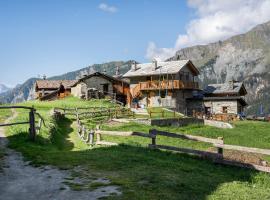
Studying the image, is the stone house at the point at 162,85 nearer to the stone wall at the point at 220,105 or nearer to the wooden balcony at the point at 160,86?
the wooden balcony at the point at 160,86

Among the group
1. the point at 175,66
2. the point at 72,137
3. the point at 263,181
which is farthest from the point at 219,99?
the point at 263,181

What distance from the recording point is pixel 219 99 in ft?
235

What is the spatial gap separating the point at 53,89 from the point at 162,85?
42539mm

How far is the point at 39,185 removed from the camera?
11.1m

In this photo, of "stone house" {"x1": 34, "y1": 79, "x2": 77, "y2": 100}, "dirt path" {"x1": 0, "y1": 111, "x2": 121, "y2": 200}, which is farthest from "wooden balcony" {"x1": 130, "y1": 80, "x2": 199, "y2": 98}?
"dirt path" {"x1": 0, "y1": 111, "x2": 121, "y2": 200}

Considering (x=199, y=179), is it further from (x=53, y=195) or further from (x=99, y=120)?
(x=99, y=120)

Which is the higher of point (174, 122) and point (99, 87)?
point (99, 87)

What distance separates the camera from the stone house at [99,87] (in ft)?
251

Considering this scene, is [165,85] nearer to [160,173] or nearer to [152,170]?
[152,170]

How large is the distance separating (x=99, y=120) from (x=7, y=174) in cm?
3083

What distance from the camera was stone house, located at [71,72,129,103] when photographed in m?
76.6

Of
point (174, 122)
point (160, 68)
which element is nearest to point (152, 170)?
point (174, 122)

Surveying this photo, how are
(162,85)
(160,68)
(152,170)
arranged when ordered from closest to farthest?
(152,170) → (162,85) → (160,68)

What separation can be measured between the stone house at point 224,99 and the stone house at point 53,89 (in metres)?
34.1
